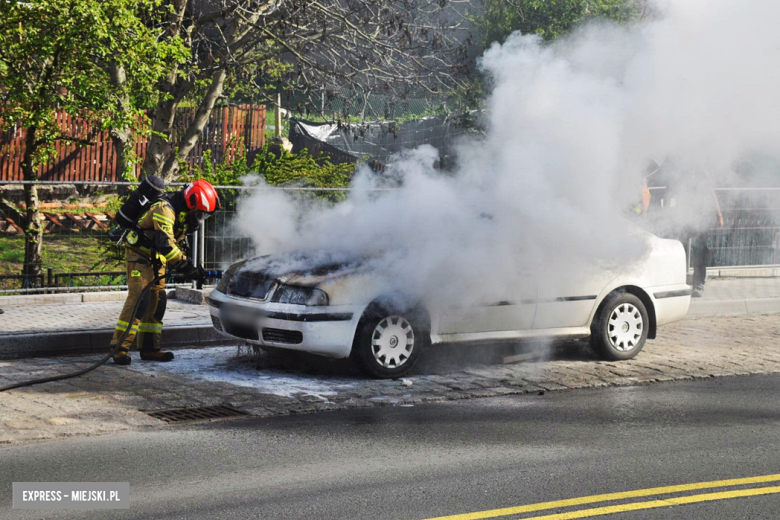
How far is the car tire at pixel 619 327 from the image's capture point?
1001cm

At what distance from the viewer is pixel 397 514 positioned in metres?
5.13

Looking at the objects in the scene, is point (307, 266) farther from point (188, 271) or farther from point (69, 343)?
point (69, 343)

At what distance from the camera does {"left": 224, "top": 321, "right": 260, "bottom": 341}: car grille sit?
898cm

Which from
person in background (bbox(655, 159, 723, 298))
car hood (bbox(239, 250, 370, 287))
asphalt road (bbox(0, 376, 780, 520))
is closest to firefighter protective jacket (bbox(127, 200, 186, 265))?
car hood (bbox(239, 250, 370, 287))

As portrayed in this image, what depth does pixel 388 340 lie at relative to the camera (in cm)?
890

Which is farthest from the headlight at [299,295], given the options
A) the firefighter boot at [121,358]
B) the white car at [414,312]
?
the firefighter boot at [121,358]

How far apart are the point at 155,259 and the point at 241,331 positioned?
1.19 metres

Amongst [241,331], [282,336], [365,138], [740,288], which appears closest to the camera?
[282,336]

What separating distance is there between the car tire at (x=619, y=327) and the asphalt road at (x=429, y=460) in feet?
6.03

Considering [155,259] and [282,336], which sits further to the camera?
[155,259]

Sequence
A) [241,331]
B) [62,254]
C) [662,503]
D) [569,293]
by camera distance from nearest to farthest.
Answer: [662,503] → [241,331] → [569,293] → [62,254]

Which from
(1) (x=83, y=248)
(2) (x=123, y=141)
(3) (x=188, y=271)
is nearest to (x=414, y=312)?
(3) (x=188, y=271)

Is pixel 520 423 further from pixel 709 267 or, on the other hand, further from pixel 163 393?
pixel 709 267

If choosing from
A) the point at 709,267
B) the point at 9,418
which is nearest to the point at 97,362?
the point at 9,418
